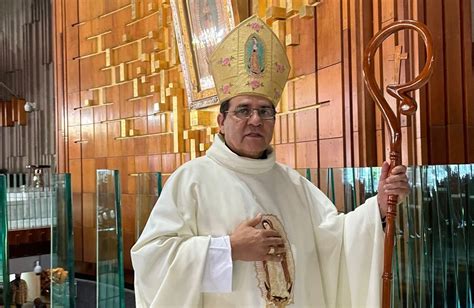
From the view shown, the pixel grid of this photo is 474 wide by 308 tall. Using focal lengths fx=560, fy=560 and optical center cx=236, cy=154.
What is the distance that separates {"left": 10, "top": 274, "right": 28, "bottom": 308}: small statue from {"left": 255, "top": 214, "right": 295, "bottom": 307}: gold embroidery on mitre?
260 centimetres

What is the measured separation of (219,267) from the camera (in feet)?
5.49

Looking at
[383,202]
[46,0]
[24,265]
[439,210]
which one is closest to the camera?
[383,202]

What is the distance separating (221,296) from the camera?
5.87 ft

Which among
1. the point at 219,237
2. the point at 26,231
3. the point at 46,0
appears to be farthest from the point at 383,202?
the point at 46,0

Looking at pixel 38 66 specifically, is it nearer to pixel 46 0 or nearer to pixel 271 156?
pixel 46 0

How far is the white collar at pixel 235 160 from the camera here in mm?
1874

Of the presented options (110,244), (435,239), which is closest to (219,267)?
(435,239)

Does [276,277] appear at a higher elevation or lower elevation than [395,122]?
lower

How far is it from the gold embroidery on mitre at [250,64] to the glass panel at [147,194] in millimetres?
1244

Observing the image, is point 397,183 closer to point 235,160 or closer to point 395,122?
point 395,122

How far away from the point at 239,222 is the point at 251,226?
4.4 inches

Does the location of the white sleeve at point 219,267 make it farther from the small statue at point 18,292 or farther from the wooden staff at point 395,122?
the small statue at point 18,292

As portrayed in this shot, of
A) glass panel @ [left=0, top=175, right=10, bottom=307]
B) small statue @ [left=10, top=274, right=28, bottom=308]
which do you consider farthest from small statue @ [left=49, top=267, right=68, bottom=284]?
small statue @ [left=10, top=274, right=28, bottom=308]

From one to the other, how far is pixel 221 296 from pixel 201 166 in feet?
1.42
